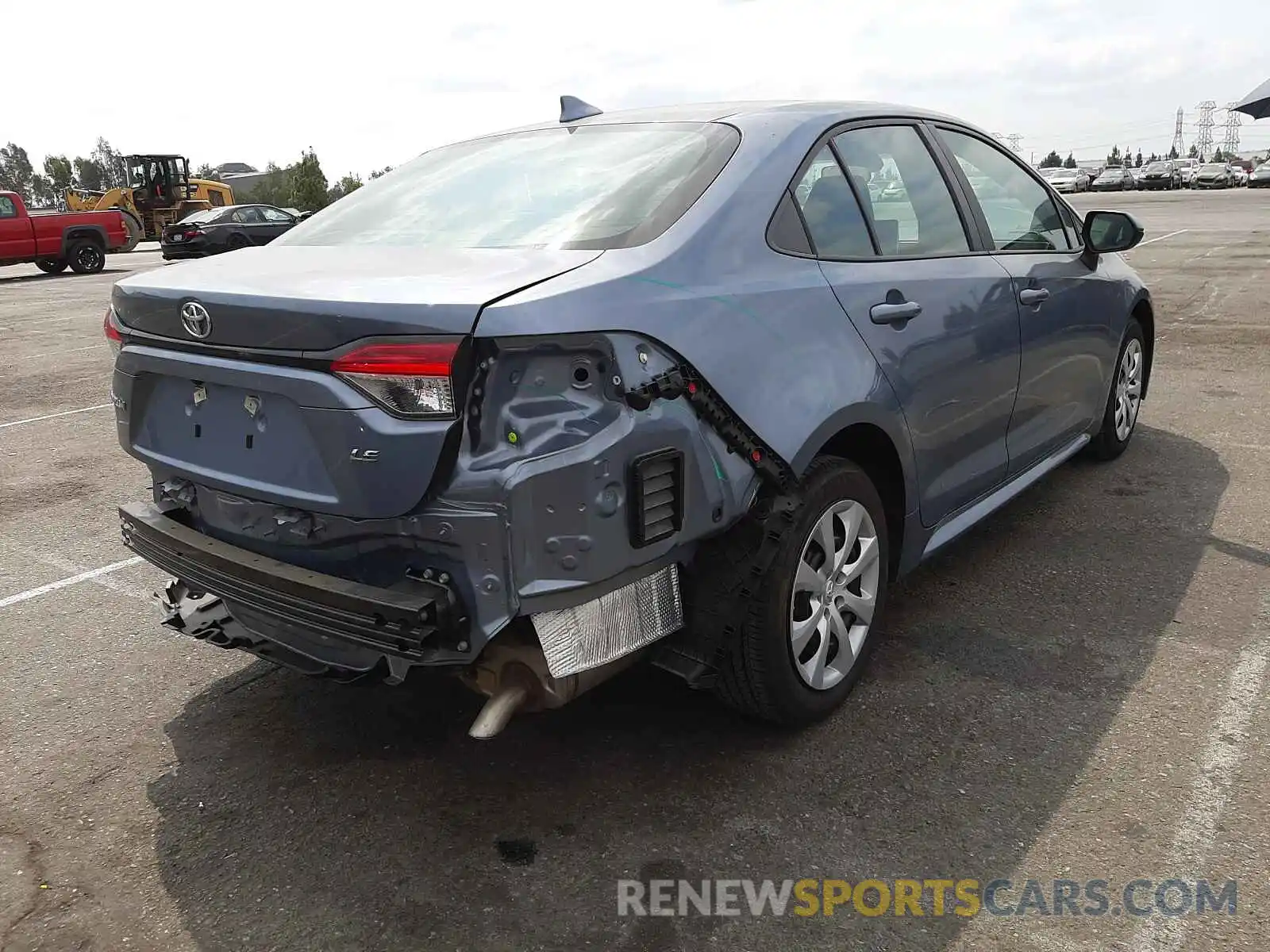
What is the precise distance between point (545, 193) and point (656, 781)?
1638 millimetres

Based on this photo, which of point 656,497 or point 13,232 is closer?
point 656,497

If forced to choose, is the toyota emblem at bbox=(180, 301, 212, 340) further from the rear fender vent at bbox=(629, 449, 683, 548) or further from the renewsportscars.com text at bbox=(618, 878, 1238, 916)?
the renewsportscars.com text at bbox=(618, 878, 1238, 916)

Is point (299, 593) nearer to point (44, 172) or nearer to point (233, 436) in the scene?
point (233, 436)

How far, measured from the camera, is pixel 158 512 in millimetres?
2891

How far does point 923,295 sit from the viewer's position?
10.6 feet

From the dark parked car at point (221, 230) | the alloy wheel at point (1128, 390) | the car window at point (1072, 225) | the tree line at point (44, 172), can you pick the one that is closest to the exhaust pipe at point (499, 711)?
the car window at point (1072, 225)

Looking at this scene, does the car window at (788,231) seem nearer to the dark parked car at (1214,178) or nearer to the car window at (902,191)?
the car window at (902,191)

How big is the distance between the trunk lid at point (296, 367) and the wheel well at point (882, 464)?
1.00m

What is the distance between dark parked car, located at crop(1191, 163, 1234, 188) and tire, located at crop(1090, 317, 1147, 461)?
63281 millimetres

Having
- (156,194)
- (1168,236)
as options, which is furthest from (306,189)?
(1168,236)

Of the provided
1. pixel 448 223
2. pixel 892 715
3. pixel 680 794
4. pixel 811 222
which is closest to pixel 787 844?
pixel 680 794

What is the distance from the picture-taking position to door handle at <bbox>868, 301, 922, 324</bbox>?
2992 mm

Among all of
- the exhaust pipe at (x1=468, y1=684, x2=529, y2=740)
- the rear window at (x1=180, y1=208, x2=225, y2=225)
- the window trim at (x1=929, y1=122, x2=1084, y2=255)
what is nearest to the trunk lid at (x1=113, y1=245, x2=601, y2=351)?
the exhaust pipe at (x1=468, y1=684, x2=529, y2=740)

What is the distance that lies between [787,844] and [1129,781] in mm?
953
